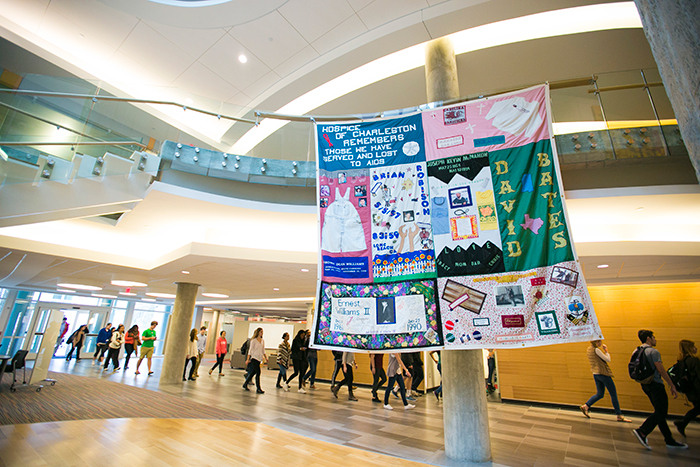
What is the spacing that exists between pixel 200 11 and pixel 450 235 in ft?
24.2

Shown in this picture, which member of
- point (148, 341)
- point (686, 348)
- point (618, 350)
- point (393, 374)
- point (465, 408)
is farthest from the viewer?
point (148, 341)

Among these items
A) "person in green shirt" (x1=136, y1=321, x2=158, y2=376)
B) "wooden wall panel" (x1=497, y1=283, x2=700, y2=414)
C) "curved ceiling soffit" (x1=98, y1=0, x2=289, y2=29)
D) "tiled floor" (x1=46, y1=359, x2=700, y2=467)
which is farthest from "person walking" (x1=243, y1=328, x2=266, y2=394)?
"curved ceiling soffit" (x1=98, y1=0, x2=289, y2=29)

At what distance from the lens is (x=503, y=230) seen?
328cm

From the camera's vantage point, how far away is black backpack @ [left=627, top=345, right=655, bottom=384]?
4871 millimetres

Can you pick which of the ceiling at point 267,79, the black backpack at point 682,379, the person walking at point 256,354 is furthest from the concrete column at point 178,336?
the black backpack at point 682,379

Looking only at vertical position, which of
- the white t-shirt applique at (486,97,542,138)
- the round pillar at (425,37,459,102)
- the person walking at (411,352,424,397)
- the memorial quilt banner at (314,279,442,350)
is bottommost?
the person walking at (411,352,424,397)

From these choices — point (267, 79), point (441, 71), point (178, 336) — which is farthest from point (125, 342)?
point (441, 71)

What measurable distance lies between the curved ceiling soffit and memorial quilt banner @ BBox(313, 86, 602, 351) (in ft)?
16.2

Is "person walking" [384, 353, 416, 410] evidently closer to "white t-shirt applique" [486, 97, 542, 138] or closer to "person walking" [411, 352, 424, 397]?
"person walking" [411, 352, 424, 397]

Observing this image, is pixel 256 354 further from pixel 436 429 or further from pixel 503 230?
pixel 503 230

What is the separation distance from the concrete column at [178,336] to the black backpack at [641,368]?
11140 mm

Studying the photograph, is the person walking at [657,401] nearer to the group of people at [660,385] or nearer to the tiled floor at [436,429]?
the group of people at [660,385]

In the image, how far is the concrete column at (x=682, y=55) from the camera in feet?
4.22

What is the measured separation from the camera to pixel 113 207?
6.55 metres
